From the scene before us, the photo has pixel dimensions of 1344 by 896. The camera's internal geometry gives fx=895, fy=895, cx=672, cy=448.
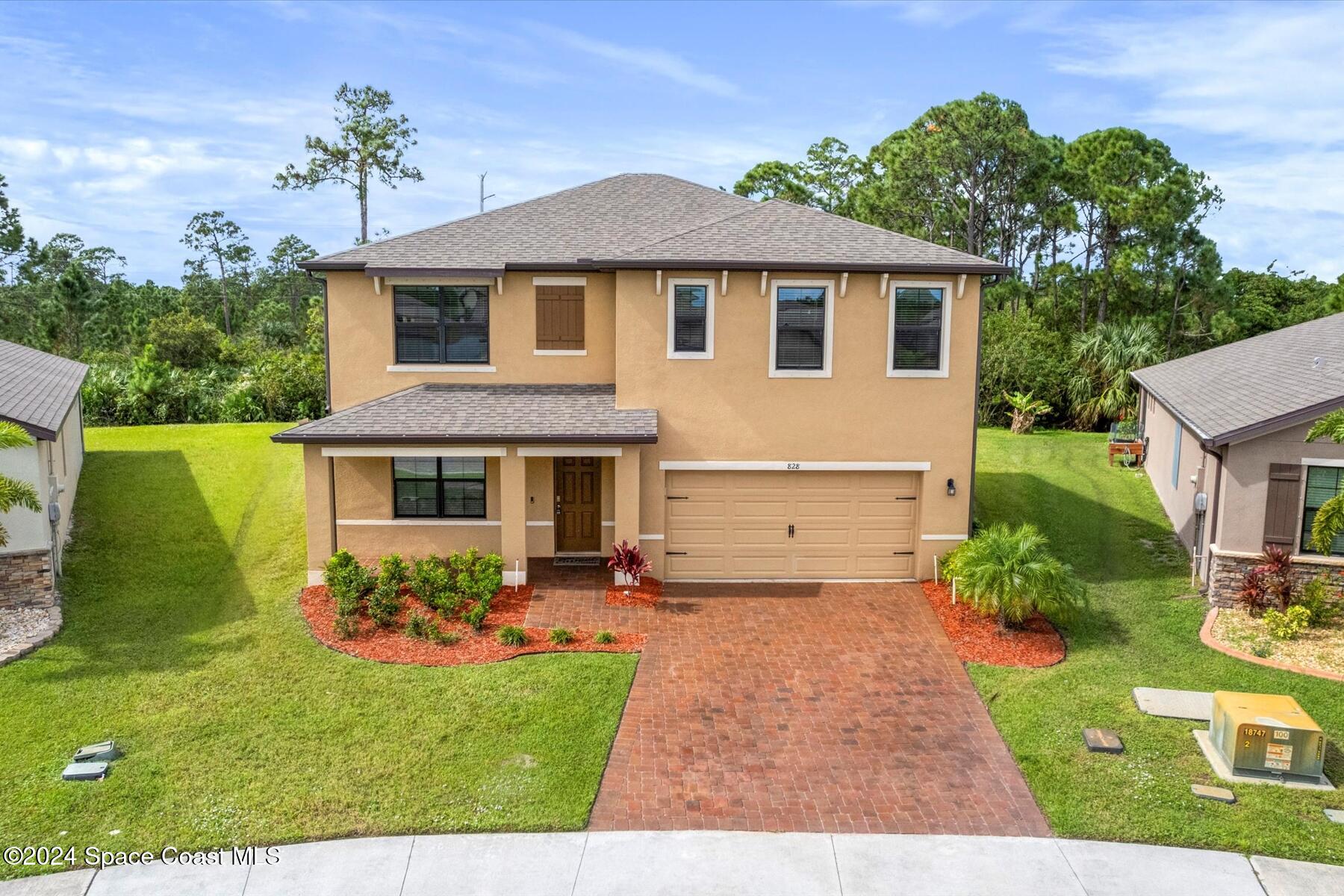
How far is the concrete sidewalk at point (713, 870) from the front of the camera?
25.2 feet

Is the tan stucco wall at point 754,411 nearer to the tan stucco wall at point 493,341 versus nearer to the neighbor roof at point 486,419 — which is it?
the neighbor roof at point 486,419

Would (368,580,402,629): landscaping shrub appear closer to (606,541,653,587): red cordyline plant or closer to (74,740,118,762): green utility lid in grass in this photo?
(606,541,653,587): red cordyline plant

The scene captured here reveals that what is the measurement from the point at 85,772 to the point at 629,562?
797 centimetres

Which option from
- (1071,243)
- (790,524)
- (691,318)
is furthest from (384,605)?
(1071,243)

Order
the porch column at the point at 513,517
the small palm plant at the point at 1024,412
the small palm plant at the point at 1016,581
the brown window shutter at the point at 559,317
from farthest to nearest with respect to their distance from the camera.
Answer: the small palm plant at the point at 1024,412 < the brown window shutter at the point at 559,317 < the porch column at the point at 513,517 < the small palm plant at the point at 1016,581

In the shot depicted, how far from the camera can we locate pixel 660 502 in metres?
15.8

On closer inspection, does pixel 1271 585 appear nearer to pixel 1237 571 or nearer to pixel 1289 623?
pixel 1237 571

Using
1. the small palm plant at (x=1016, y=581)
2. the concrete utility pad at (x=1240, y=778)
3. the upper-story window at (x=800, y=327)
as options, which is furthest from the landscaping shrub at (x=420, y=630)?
the concrete utility pad at (x=1240, y=778)

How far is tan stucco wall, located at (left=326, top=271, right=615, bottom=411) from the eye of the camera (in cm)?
1658

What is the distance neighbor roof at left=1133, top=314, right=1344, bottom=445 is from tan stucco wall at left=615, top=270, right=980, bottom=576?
420 centimetres

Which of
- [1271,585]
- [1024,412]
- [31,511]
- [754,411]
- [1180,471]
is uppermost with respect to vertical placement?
[754,411]

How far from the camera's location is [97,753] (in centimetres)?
944

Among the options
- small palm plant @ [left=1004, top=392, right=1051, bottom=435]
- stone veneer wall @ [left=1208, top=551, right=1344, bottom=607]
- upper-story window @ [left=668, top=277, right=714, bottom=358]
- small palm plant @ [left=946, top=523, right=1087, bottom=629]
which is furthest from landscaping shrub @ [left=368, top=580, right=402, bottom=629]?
small palm plant @ [left=1004, top=392, right=1051, bottom=435]

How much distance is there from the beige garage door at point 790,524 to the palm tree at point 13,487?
9456 mm
